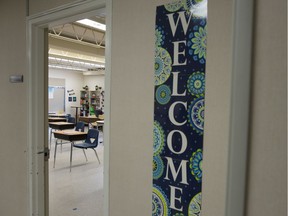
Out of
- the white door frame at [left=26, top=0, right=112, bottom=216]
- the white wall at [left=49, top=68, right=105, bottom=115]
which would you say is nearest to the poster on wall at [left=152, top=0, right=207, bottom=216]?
the white door frame at [left=26, top=0, right=112, bottom=216]

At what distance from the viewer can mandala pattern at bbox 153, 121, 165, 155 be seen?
134 cm

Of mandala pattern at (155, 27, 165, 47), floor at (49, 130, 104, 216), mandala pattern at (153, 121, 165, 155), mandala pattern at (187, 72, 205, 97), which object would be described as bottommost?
floor at (49, 130, 104, 216)

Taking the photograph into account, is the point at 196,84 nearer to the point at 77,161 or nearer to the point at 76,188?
the point at 76,188

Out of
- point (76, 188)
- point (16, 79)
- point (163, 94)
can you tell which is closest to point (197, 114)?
point (163, 94)

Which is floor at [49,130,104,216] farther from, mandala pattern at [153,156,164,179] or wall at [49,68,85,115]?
wall at [49,68,85,115]

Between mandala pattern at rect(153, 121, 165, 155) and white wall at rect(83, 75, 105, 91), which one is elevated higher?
white wall at rect(83, 75, 105, 91)

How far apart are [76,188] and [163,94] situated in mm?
3365

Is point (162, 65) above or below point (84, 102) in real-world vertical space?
above

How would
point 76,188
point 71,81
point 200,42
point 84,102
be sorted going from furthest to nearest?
point 84,102
point 71,81
point 76,188
point 200,42

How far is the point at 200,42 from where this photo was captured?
3.89 ft

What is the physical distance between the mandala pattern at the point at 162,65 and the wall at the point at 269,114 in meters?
0.46

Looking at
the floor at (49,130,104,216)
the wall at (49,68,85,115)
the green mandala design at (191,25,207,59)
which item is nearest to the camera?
the green mandala design at (191,25,207,59)

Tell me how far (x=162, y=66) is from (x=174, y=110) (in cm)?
26

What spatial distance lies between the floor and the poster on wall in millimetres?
2240
